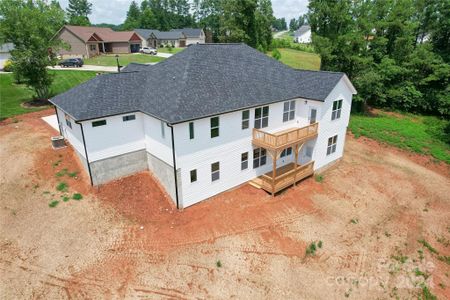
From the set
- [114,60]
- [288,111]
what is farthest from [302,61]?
[288,111]

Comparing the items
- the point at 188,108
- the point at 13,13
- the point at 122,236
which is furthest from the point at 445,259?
the point at 13,13

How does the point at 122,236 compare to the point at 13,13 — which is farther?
the point at 13,13

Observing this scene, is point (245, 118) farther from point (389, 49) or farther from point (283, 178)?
point (389, 49)

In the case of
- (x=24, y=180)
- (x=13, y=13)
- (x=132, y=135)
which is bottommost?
(x=24, y=180)

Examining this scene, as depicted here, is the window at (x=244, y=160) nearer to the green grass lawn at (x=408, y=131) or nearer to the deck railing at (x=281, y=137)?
the deck railing at (x=281, y=137)

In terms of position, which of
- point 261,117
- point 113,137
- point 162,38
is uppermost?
point 162,38

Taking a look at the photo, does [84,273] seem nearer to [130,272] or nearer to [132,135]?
[130,272]

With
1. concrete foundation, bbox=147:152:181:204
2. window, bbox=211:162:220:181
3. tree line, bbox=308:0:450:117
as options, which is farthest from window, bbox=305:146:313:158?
tree line, bbox=308:0:450:117
